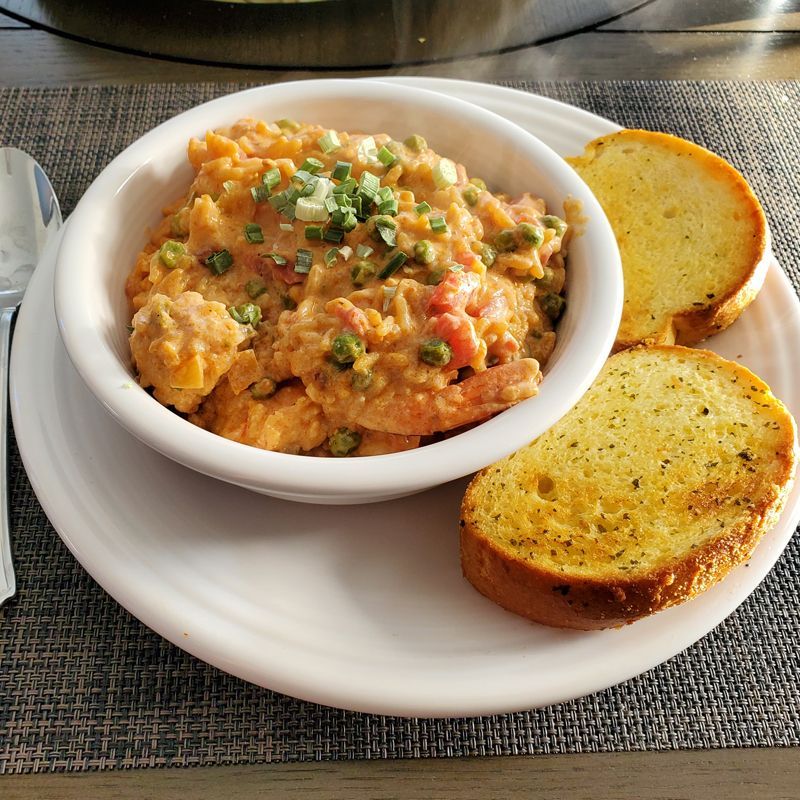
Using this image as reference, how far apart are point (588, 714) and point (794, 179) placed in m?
2.67

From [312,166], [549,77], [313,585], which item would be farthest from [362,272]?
[549,77]

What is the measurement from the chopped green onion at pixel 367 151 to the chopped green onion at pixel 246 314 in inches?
23.3

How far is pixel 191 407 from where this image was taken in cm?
220

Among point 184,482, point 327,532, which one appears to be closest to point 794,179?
point 327,532

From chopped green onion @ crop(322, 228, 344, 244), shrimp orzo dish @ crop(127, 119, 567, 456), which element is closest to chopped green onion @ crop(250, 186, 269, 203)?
shrimp orzo dish @ crop(127, 119, 567, 456)

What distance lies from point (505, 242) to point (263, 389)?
81 cm

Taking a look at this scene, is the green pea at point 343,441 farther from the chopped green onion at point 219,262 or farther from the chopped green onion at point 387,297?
the chopped green onion at point 219,262

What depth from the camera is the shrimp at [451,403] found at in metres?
2.08

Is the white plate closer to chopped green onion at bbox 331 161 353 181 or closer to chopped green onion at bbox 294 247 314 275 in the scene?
chopped green onion at bbox 294 247 314 275

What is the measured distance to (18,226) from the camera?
3143 mm

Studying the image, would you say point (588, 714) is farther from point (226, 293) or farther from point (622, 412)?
point (226, 293)

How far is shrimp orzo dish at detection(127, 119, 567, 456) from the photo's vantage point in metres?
2.10

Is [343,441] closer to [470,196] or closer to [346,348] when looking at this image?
[346,348]

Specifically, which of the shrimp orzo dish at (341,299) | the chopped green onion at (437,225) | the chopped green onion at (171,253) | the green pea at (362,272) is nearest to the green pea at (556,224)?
the shrimp orzo dish at (341,299)
